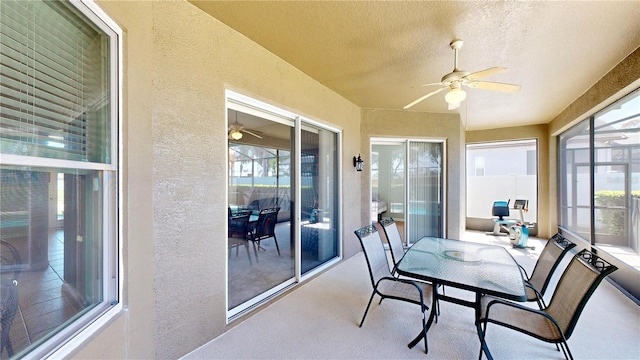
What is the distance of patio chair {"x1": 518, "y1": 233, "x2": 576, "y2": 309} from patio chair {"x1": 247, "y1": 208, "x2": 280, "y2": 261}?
262 cm

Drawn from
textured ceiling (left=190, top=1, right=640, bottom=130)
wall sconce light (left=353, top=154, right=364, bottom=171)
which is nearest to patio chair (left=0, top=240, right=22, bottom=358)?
textured ceiling (left=190, top=1, right=640, bottom=130)

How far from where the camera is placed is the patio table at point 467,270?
1968 mm

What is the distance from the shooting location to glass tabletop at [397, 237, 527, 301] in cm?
197

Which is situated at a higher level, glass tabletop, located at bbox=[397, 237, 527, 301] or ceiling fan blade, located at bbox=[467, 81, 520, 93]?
ceiling fan blade, located at bbox=[467, 81, 520, 93]

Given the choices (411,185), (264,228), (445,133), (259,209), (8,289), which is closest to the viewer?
(8,289)

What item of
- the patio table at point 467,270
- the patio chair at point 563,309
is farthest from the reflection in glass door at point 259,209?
the patio chair at point 563,309

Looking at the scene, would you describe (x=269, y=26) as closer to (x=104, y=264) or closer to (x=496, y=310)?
(x=104, y=264)

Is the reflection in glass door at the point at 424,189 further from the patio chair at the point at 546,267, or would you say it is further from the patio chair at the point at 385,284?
the patio chair at the point at 546,267

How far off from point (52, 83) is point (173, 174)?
2.68 feet

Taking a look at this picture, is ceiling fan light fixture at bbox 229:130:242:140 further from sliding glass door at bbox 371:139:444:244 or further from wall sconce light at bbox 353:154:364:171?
sliding glass door at bbox 371:139:444:244

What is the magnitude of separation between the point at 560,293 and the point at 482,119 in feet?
15.2

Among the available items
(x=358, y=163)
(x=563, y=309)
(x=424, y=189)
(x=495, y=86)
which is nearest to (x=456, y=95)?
(x=495, y=86)

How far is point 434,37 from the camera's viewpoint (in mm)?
2449

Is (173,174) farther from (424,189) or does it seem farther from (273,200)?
(424,189)
